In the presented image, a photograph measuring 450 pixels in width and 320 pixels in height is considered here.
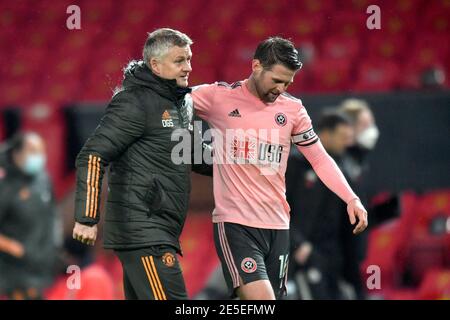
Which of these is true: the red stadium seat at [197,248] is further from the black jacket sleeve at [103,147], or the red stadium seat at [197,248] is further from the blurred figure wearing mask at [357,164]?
the black jacket sleeve at [103,147]

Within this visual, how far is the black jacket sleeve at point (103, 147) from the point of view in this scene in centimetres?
385

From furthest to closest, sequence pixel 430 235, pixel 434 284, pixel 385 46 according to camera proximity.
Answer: pixel 385 46, pixel 430 235, pixel 434 284

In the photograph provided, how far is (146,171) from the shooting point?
4.02 metres

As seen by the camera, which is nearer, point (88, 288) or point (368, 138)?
point (88, 288)

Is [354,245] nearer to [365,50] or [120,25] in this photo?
[365,50]

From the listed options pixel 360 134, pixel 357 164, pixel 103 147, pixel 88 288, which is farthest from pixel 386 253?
pixel 103 147

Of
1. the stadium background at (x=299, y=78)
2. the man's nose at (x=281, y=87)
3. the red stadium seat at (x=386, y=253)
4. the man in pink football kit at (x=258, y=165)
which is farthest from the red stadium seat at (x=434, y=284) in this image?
the man's nose at (x=281, y=87)

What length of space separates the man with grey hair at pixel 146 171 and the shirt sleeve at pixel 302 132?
530 mm

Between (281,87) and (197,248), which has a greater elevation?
(281,87)

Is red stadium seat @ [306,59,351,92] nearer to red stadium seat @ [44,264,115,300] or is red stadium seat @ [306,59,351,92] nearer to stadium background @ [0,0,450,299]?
stadium background @ [0,0,450,299]

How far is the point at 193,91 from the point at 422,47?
13.4ft

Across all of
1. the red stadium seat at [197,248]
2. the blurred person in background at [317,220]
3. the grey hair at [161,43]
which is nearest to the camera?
the grey hair at [161,43]

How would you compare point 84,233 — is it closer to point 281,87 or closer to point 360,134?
point 281,87

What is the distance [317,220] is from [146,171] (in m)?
2.29
